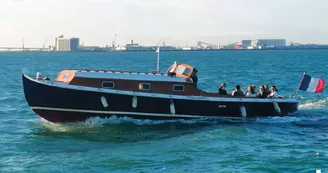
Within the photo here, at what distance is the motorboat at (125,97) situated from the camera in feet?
88.9

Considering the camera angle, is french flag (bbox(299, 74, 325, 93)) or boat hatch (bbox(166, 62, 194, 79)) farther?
french flag (bbox(299, 74, 325, 93))

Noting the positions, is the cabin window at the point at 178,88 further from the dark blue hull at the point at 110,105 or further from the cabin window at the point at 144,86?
the cabin window at the point at 144,86

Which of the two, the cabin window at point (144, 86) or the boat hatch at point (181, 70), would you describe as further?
the boat hatch at point (181, 70)

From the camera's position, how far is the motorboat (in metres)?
27.1

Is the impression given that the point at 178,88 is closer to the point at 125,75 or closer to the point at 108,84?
the point at 125,75

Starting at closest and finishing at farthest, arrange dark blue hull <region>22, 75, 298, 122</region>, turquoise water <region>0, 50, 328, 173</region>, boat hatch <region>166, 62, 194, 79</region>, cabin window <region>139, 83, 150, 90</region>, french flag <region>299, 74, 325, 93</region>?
turquoise water <region>0, 50, 328, 173</region> < dark blue hull <region>22, 75, 298, 122</region> < cabin window <region>139, 83, 150, 90</region> < boat hatch <region>166, 62, 194, 79</region> < french flag <region>299, 74, 325, 93</region>

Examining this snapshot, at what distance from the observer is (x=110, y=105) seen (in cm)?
2783

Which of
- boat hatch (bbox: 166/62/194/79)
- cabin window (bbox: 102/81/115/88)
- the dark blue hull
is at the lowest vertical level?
the dark blue hull

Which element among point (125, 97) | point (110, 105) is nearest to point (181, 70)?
point (125, 97)

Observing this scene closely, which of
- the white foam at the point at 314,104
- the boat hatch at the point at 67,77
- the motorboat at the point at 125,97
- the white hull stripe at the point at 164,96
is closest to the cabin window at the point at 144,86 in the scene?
the motorboat at the point at 125,97

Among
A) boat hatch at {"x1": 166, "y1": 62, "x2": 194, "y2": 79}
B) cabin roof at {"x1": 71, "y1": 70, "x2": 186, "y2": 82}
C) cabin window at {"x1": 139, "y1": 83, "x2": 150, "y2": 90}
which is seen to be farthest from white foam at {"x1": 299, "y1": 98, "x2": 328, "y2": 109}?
cabin window at {"x1": 139, "y1": 83, "x2": 150, "y2": 90}

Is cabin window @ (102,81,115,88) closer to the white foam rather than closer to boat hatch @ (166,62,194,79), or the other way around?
boat hatch @ (166,62,194,79)

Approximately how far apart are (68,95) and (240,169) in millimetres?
10915

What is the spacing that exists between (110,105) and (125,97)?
2.81 feet
